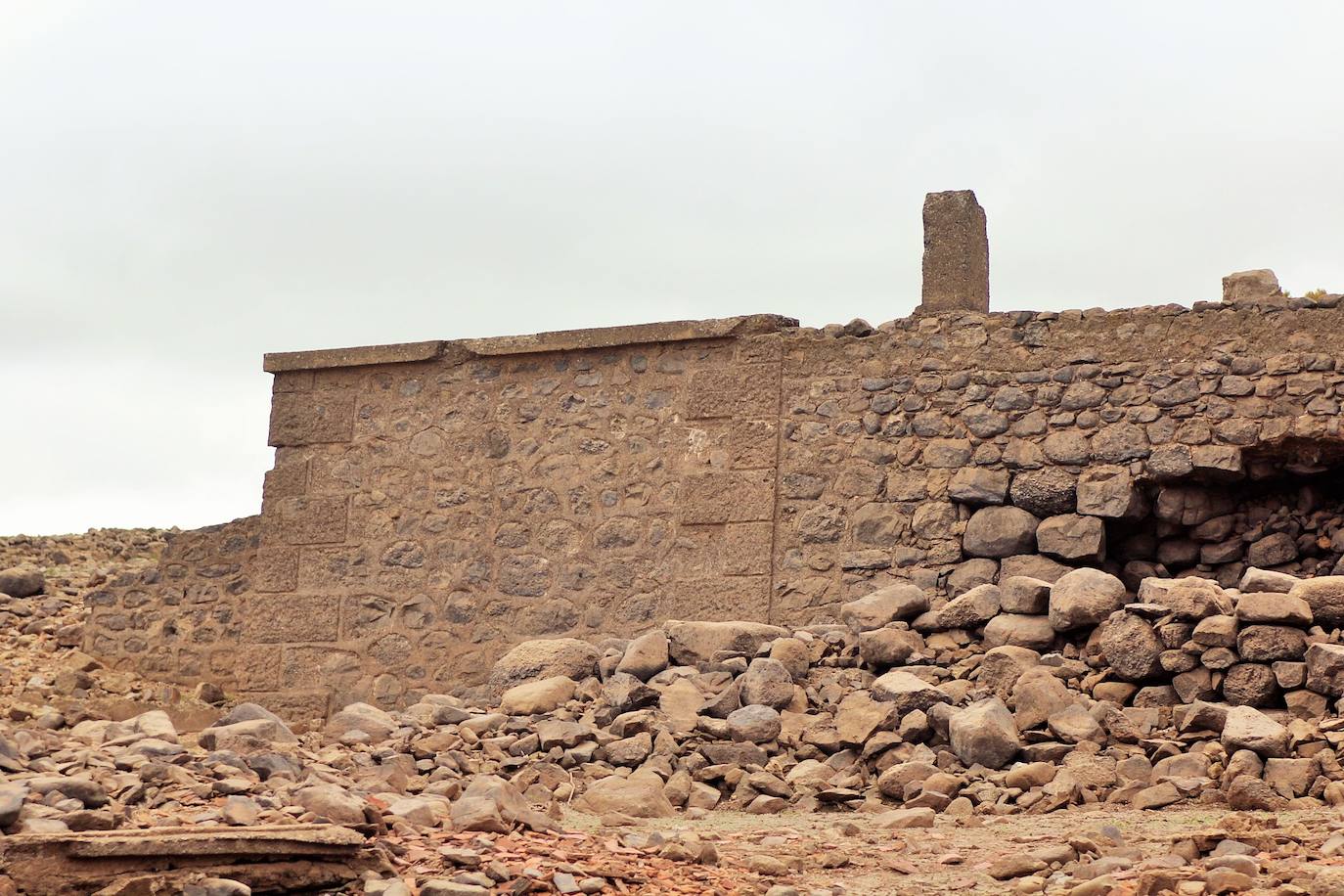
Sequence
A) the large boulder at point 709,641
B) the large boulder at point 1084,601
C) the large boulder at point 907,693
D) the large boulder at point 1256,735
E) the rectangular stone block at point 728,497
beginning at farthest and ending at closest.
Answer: the rectangular stone block at point 728,497 < the large boulder at point 709,641 < the large boulder at point 1084,601 < the large boulder at point 907,693 < the large boulder at point 1256,735

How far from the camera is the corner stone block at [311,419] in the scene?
36.4 feet

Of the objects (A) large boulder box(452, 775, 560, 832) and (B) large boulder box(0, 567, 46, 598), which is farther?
(B) large boulder box(0, 567, 46, 598)

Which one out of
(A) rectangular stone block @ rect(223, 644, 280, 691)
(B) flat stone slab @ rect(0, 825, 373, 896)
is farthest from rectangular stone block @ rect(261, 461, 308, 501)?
(B) flat stone slab @ rect(0, 825, 373, 896)

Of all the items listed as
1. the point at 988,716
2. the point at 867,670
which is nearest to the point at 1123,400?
the point at 867,670

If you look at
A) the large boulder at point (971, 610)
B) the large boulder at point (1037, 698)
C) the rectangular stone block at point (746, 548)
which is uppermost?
the rectangular stone block at point (746, 548)

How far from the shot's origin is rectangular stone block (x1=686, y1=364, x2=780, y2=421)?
10008 mm

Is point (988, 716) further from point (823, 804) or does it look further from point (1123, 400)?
point (1123, 400)

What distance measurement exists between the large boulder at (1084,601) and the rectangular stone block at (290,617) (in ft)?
Answer: 16.4

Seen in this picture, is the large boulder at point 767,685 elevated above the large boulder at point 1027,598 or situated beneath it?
situated beneath

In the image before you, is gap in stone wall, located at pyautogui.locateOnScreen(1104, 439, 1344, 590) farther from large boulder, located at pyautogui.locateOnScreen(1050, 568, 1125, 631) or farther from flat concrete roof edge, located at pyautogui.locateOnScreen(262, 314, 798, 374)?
flat concrete roof edge, located at pyautogui.locateOnScreen(262, 314, 798, 374)

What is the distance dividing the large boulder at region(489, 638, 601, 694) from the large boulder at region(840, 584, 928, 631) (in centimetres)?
126

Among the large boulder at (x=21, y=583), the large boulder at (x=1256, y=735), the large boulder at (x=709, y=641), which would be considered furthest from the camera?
the large boulder at (x=21, y=583)

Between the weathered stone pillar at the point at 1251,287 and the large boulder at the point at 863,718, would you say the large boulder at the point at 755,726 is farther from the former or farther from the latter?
the weathered stone pillar at the point at 1251,287

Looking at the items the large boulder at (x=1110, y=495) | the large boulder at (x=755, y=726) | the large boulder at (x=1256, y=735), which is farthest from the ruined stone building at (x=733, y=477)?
the large boulder at (x=1256, y=735)
